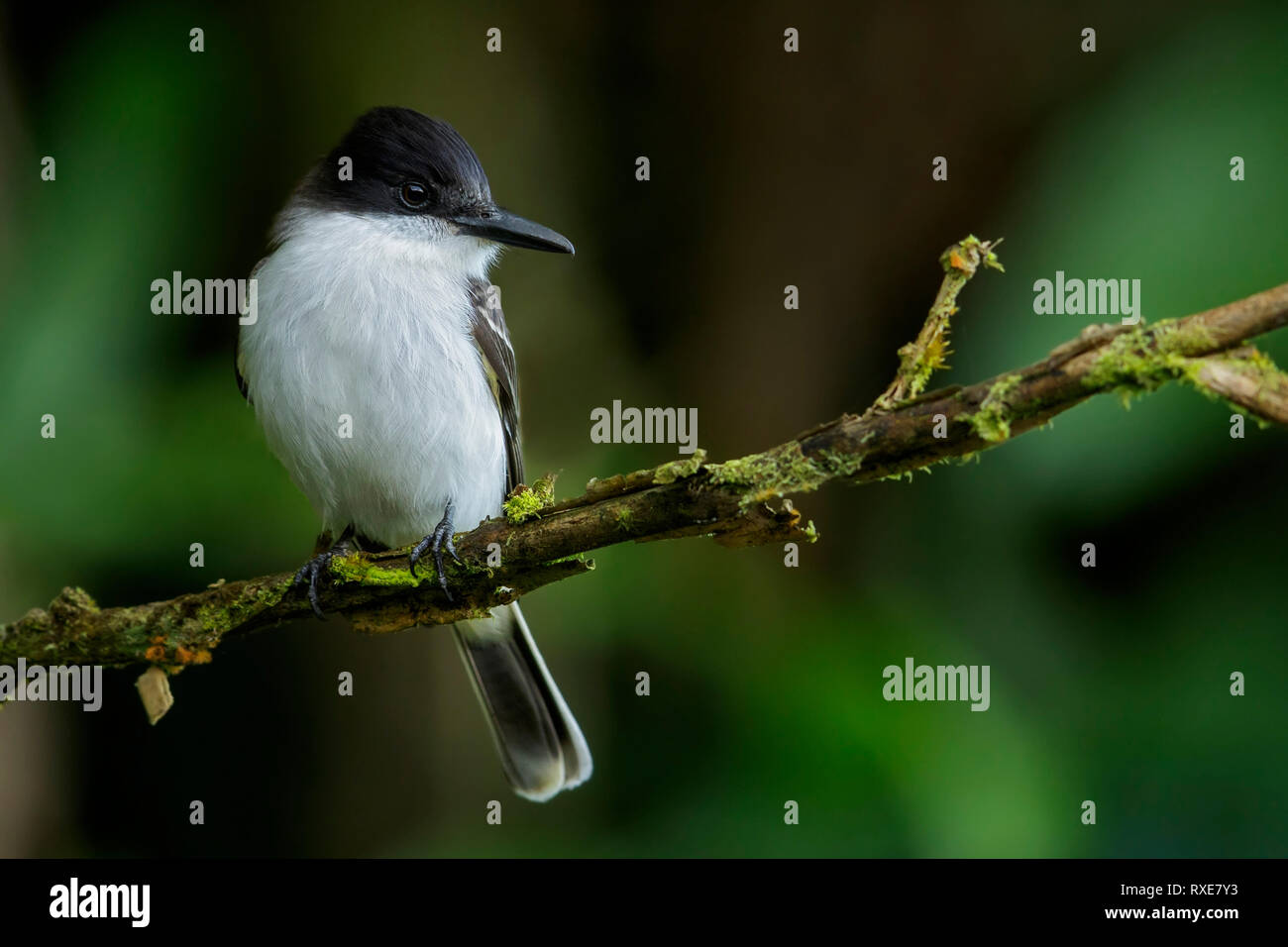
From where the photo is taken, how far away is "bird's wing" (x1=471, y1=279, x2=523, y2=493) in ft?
10.9

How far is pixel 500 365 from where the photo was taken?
Answer: 3359 mm

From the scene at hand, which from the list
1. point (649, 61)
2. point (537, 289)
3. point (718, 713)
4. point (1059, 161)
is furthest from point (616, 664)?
point (649, 61)

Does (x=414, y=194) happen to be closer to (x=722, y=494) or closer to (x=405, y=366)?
(x=405, y=366)

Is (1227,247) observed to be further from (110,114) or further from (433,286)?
(110,114)

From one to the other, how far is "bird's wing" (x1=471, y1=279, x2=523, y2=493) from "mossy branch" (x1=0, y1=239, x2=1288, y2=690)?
2.51 feet

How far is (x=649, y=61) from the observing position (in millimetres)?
4492

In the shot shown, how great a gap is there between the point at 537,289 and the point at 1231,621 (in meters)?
2.52

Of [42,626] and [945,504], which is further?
[945,504]

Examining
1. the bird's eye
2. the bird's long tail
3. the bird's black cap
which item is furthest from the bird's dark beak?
the bird's long tail

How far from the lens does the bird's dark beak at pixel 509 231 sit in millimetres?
3229

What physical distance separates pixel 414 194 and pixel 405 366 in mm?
576

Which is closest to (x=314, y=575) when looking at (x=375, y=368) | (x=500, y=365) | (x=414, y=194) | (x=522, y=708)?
(x=375, y=368)

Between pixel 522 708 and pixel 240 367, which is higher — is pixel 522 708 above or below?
below

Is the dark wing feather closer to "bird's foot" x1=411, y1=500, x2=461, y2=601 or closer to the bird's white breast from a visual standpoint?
the bird's white breast
